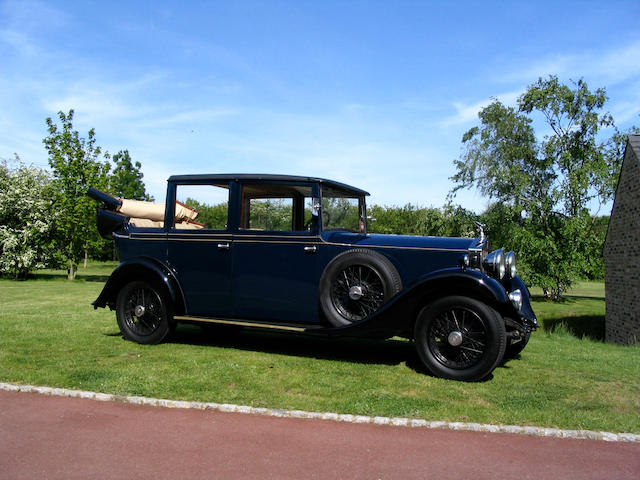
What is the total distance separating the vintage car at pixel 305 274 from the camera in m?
5.47

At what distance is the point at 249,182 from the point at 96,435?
11.9 feet

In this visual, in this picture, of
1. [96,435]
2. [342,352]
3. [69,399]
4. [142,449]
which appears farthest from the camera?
[342,352]

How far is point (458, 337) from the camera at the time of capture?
5379 mm

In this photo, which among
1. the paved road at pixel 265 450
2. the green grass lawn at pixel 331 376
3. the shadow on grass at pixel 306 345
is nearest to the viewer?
the paved road at pixel 265 450

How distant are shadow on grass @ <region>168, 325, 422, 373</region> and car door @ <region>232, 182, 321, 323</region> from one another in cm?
79

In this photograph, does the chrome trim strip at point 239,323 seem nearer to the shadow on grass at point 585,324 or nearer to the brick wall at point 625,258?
the brick wall at point 625,258

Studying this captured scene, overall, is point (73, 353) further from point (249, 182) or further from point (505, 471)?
point (505, 471)

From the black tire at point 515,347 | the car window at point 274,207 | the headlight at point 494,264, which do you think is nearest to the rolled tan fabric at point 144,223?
the car window at point 274,207

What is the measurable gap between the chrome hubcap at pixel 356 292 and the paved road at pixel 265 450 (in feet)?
6.33

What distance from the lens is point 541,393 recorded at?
5012 millimetres

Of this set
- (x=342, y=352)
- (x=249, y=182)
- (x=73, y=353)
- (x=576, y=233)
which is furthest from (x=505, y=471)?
(x=576, y=233)

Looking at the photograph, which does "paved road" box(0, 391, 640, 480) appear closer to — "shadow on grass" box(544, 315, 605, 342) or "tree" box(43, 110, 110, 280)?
"shadow on grass" box(544, 315, 605, 342)

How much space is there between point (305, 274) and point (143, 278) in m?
2.45

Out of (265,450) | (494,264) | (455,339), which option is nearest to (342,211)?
(494,264)
